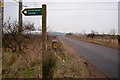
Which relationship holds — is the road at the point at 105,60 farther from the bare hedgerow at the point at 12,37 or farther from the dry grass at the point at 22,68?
the bare hedgerow at the point at 12,37

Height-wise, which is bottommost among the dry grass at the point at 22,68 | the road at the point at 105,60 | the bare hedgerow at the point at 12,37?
the road at the point at 105,60

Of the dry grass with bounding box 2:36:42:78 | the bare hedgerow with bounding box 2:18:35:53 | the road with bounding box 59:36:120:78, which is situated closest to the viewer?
the dry grass with bounding box 2:36:42:78

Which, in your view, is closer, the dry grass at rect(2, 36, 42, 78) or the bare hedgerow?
the dry grass at rect(2, 36, 42, 78)

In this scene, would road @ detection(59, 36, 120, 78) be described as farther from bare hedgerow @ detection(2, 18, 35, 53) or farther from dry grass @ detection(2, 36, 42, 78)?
bare hedgerow @ detection(2, 18, 35, 53)

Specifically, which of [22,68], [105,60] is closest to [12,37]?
[22,68]

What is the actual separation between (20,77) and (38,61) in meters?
1.54

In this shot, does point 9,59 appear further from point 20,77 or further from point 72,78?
point 72,78

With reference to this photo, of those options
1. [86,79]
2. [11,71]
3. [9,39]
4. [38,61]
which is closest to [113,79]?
[86,79]

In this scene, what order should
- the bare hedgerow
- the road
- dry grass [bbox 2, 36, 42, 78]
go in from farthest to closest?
the bare hedgerow
the road
dry grass [bbox 2, 36, 42, 78]

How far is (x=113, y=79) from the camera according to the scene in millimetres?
3793

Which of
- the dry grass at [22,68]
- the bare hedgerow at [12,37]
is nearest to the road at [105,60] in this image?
the dry grass at [22,68]

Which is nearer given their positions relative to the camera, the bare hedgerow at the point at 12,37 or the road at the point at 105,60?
the road at the point at 105,60

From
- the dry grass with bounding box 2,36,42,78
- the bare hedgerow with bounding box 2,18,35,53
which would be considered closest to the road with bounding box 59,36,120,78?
the dry grass with bounding box 2,36,42,78

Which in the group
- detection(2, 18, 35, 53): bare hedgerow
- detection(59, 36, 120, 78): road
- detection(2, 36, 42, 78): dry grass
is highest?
detection(2, 18, 35, 53): bare hedgerow
